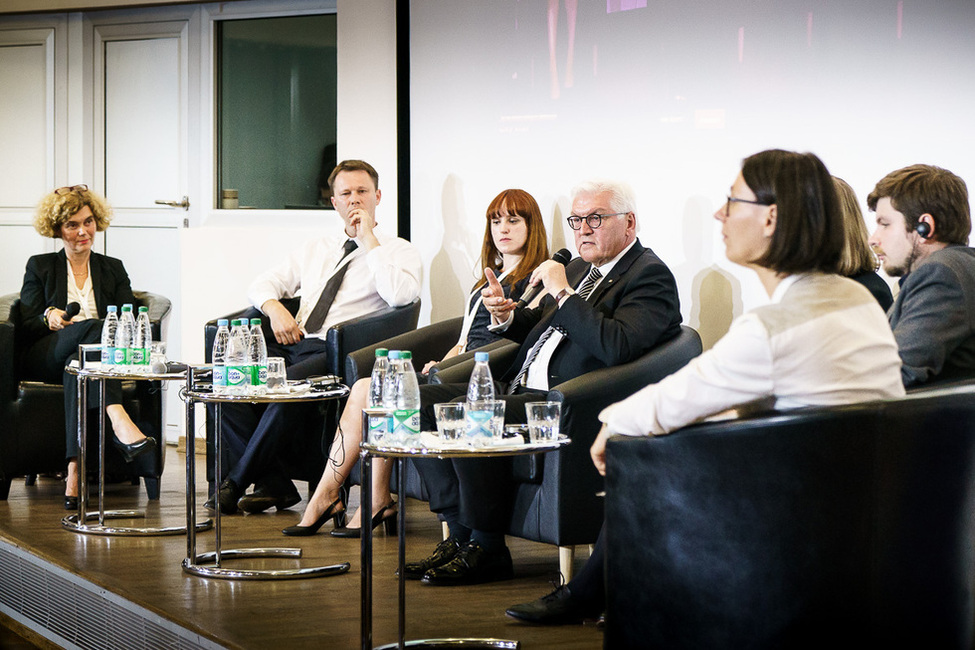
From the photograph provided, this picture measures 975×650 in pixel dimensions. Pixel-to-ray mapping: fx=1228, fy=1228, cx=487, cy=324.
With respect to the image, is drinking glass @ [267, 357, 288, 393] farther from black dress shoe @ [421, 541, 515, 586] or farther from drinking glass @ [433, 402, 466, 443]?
drinking glass @ [433, 402, 466, 443]

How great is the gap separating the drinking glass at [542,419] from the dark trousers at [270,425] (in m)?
1.82

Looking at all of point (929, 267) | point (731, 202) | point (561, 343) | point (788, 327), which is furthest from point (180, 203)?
point (788, 327)

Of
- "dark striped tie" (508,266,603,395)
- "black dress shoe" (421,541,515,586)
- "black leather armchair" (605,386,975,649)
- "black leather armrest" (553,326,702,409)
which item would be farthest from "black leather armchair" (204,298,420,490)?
"black leather armchair" (605,386,975,649)

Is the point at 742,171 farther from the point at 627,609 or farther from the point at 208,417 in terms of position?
the point at 208,417

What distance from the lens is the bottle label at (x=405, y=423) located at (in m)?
2.78

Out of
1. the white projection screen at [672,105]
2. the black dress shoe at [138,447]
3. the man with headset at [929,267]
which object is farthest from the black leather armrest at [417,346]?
the man with headset at [929,267]

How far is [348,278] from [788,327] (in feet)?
10.2

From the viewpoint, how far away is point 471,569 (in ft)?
11.9

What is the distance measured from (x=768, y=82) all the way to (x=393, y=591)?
2.16m

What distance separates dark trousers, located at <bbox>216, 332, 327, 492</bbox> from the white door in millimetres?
1877

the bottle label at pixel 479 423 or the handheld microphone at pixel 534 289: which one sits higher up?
the handheld microphone at pixel 534 289

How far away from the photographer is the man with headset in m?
2.96

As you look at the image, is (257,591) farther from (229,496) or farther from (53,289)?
(53,289)

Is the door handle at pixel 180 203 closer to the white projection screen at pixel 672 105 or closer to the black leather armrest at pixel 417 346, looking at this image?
the white projection screen at pixel 672 105
